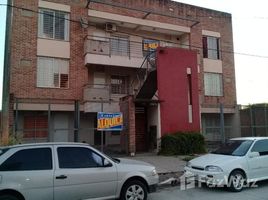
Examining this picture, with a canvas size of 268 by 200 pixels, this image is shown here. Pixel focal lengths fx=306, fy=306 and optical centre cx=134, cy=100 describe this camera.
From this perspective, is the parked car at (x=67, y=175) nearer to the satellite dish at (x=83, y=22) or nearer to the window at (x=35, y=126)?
the window at (x=35, y=126)

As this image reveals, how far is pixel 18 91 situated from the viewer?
18328 millimetres

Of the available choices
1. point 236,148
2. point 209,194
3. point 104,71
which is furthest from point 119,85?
point 209,194

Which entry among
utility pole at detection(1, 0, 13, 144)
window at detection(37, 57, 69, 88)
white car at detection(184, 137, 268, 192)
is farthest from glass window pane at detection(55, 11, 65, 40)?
white car at detection(184, 137, 268, 192)

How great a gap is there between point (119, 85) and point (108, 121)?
7.67m

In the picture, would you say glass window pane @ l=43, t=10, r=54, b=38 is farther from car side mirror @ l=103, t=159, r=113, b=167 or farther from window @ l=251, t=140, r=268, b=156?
window @ l=251, t=140, r=268, b=156

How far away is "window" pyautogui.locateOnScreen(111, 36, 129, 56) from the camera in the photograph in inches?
832

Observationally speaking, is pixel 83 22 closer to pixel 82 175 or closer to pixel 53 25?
pixel 53 25

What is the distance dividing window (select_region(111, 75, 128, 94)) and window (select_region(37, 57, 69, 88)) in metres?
3.53

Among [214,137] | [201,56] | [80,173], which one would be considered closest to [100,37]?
[201,56]

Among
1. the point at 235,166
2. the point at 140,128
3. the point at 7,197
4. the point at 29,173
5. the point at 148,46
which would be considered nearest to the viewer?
the point at 7,197

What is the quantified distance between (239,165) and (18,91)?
45.7ft

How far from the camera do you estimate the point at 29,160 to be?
6.38 meters

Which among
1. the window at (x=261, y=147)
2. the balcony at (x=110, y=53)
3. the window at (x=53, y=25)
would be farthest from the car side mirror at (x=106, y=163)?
the window at (x=53, y=25)

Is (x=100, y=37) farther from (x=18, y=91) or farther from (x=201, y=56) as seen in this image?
(x=201, y=56)
